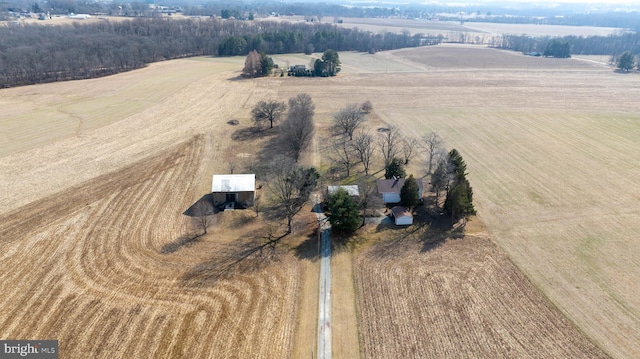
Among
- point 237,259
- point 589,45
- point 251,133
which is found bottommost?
point 237,259

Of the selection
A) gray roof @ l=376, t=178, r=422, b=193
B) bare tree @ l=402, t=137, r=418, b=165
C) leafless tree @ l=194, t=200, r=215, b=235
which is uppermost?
bare tree @ l=402, t=137, r=418, b=165

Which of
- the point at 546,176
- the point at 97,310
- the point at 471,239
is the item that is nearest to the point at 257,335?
the point at 97,310

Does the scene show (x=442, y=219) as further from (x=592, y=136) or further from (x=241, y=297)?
(x=592, y=136)

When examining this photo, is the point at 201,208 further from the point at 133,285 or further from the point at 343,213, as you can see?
the point at 343,213

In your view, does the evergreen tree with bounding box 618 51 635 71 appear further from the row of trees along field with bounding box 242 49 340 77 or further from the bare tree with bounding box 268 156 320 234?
the bare tree with bounding box 268 156 320 234

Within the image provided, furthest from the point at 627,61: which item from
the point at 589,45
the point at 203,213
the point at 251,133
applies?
the point at 203,213

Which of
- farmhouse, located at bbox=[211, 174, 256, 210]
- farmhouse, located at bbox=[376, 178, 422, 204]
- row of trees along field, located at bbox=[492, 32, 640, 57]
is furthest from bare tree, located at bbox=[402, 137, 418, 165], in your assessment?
row of trees along field, located at bbox=[492, 32, 640, 57]
